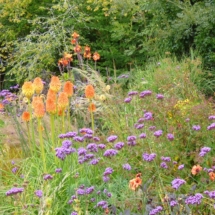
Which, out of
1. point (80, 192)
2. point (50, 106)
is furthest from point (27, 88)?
point (80, 192)

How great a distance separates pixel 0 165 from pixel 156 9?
4863mm

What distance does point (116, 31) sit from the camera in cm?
1092

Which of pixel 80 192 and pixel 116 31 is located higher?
pixel 80 192

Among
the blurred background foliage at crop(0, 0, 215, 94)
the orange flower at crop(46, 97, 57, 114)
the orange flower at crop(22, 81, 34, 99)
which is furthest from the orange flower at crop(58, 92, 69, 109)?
the blurred background foliage at crop(0, 0, 215, 94)

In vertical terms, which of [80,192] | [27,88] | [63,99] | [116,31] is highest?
[27,88]

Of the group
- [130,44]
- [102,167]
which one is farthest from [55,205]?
[130,44]

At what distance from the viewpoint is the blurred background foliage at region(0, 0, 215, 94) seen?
8.30 meters

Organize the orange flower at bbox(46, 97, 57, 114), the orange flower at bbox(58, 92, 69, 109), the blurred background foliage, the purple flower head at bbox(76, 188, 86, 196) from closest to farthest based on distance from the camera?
the purple flower head at bbox(76, 188, 86, 196)
the orange flower at bbox(46, 97, 57, 114)
the orange flower at bbox(58, 92, 69, 109)
the blurred background foliage

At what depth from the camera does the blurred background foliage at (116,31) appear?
8.30 meters

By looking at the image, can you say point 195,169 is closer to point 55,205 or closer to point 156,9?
point 55,205

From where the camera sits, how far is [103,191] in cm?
389

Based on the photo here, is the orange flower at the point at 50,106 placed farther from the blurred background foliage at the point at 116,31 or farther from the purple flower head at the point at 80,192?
the blurred background foliage at the point at 116,31

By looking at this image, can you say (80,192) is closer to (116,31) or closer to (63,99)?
(63,99)

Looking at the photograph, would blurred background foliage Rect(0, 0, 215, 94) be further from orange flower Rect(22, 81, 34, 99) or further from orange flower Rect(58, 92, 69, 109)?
orange flower Rect(22, 81, 34, 99)
